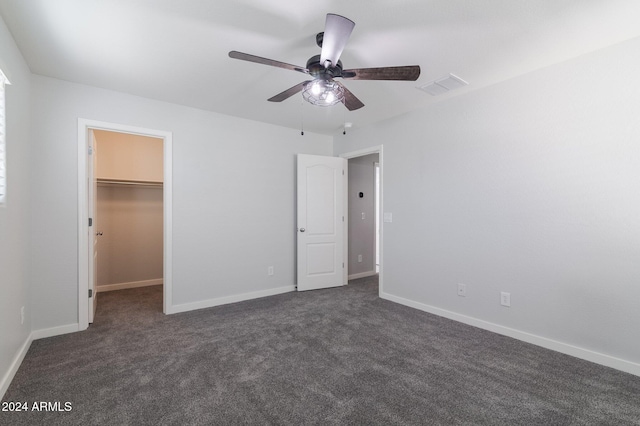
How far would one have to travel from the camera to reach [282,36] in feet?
7.02

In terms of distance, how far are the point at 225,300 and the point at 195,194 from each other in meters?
1.44

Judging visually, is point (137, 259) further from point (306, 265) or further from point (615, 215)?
point (615, 215)

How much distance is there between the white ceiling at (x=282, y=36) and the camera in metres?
1.85

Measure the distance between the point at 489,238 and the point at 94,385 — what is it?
11.9 feet

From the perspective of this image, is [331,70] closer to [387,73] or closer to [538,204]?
[387,73]

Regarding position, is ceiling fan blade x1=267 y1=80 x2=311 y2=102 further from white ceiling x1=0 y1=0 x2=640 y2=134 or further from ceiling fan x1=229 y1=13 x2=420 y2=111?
white ceiling x1=0 y1=0 x2=640 y2=134

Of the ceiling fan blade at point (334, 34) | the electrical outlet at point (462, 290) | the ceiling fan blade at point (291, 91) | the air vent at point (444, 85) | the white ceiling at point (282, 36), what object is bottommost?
the electrical outlet at point (462, 290)

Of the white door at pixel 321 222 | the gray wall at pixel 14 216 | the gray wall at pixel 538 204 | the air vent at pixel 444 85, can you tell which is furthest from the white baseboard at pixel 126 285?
the air vent at pixel 444 85

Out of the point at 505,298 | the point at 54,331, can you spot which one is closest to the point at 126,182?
the point at 54,331

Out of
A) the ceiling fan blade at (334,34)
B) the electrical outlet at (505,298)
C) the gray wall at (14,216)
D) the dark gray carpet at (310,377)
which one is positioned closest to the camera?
the ceiling fan blade at (334,34)

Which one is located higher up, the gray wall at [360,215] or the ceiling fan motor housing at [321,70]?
the ceiling fan motor housing at [321,70]

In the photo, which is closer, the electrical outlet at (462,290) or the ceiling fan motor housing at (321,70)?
the ceiling fan motor housing at (321,70)

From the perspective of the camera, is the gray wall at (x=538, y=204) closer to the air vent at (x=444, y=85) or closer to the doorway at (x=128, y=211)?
the air vent at (x=444, y=85)

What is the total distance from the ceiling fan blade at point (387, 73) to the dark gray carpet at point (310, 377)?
213 cm
